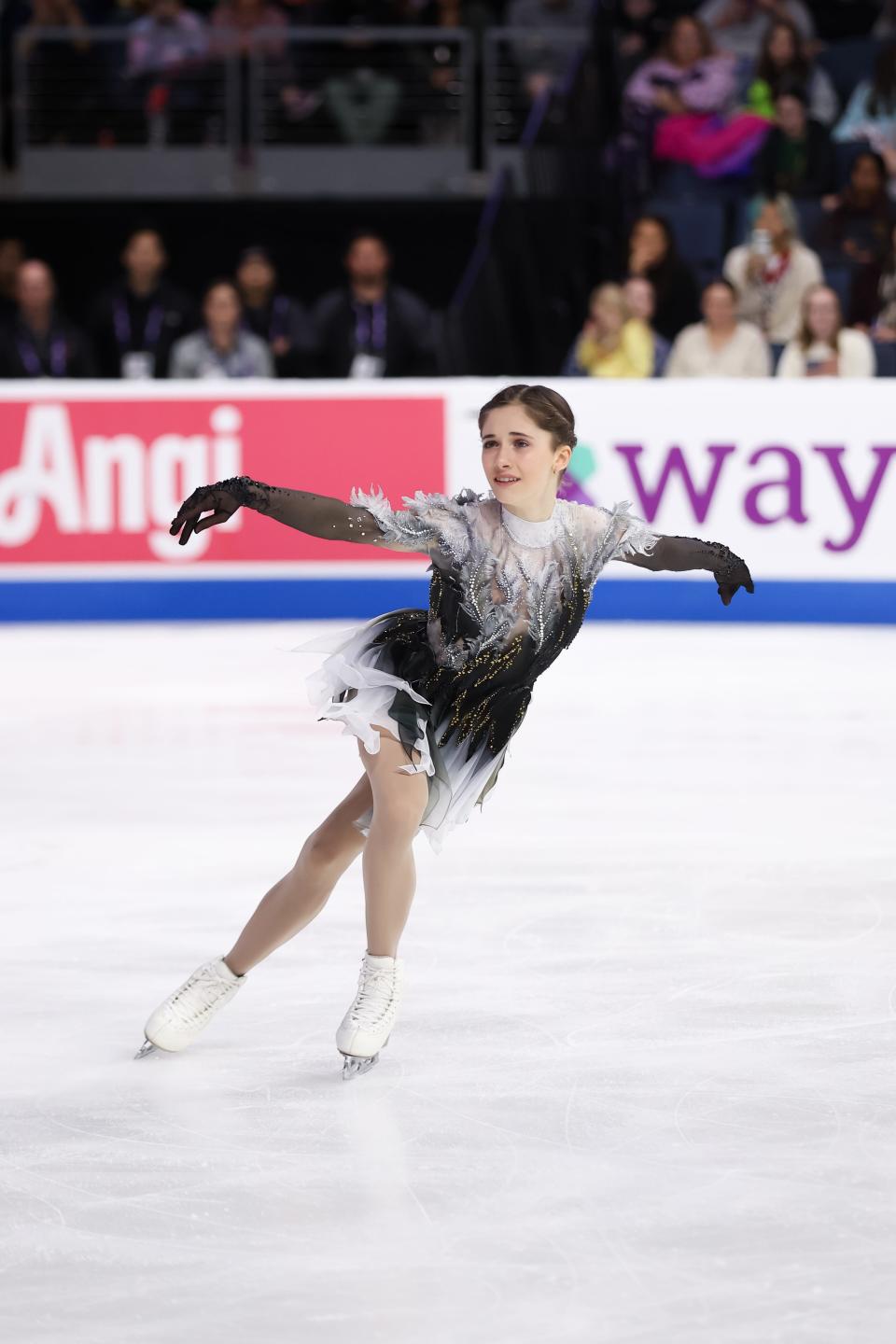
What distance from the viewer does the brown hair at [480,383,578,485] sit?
2984 millimetres

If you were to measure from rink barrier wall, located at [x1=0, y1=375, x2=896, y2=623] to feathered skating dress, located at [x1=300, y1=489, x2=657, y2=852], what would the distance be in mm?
5201

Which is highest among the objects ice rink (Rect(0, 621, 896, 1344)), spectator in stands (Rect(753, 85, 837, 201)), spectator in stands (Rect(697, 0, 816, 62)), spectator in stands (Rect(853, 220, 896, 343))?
spectator in stands (Rect(697, 0, 816, 62))

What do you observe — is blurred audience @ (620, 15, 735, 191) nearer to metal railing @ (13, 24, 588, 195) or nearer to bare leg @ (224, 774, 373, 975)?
metal railing @ (13, 24, 588, 195)

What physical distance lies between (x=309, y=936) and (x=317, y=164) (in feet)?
28.1

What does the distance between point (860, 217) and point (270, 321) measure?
9.64ft

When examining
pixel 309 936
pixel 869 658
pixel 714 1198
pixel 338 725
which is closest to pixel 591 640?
pixel 869 658

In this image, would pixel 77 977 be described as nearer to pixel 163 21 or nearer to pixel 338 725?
pixel 338 725

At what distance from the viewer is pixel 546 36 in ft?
37.6

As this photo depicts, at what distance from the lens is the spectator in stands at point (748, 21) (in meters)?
11.1

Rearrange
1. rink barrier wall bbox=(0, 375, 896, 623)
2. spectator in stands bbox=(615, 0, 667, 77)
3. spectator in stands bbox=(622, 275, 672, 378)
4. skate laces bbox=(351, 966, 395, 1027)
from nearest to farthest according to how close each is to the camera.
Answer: skate laces bbox=(351, 966, 395, 1027) → rink barrier wall bbox=(0, 375, 896, 623) → spectator in stands bbox=(622, 275, 672, 378) → spectator in stands bbox=(615, 0, 667, 77)

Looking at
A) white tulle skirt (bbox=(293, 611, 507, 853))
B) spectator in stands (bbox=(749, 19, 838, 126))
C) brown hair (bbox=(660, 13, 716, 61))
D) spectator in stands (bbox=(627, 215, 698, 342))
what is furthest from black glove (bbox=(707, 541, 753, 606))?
brown hair (bbox=(660, 13, 716, 61))

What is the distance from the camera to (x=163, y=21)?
37.9 ft

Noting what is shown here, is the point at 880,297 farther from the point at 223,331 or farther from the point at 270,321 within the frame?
the point at 223,331

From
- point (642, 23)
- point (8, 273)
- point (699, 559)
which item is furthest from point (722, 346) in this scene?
point (699, 559)
